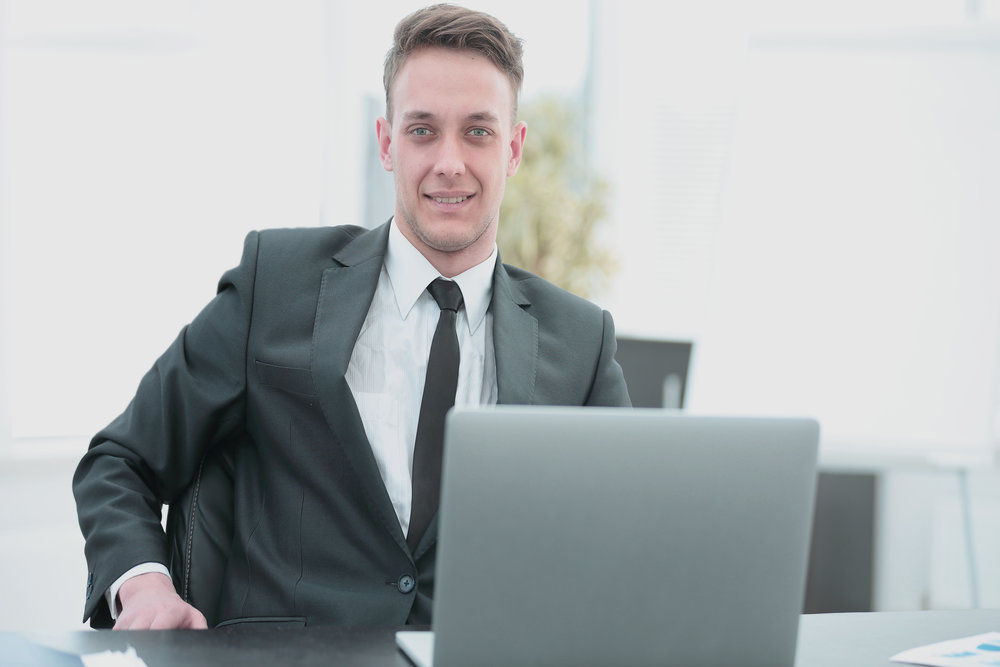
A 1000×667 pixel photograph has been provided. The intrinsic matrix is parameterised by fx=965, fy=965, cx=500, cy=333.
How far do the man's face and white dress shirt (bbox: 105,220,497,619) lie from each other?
5cm

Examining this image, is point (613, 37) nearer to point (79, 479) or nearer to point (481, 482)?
point (79, 479)

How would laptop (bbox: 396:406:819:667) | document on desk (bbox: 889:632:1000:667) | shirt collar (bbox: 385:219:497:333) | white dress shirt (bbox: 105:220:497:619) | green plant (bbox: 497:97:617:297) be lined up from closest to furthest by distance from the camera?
laptop (bbox: 396:406:819:667)
document on desk (bbox: 889:632:1000:667)
white dress shirt (bbox: 105:220:497:619)
shirt collar (bbox: 385:219:497:333)
green plant (bbox: 497:97:617:297)

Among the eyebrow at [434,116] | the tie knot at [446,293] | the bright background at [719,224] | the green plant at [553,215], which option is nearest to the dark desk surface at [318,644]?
the tie knot at [446,293]

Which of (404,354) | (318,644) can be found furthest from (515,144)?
(318,644)

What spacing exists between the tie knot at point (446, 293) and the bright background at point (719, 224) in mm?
1756

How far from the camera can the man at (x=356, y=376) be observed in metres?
1.47

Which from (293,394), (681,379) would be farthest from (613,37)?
(293,394)

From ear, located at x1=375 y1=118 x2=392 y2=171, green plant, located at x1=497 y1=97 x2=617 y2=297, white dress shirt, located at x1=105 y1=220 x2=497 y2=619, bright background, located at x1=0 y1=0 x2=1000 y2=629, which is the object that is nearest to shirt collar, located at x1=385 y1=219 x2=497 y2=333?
white dress shirt, located at x1=105 y1=220 x2=497 y2=619

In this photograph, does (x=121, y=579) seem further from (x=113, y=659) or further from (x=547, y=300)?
(x=547, y=300)

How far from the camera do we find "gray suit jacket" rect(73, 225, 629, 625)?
146 cm

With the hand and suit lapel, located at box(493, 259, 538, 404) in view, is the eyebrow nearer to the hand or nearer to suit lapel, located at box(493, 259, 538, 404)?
suit lapel, located at box(493, 259, 538, 404)

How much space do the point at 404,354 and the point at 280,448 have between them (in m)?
0.26

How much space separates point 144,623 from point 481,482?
0.62 metres

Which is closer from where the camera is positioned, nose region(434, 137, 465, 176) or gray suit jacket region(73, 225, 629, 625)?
gray suit jacket region(73, 225, 629, 625)
